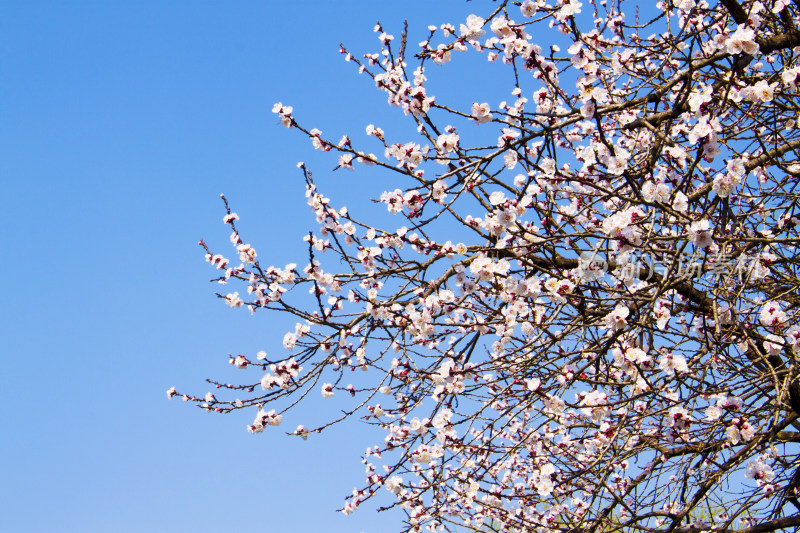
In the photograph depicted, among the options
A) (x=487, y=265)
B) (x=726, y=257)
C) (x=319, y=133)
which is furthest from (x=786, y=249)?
(x=319, y=133)


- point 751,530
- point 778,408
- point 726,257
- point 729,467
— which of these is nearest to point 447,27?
point 726,257

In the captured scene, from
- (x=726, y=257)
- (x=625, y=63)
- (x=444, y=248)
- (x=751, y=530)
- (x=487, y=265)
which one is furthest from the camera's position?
(x=625, y=63)

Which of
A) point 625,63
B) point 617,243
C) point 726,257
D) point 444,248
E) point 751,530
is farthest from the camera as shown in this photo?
point 625,63

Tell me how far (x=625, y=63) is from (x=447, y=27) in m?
1.61

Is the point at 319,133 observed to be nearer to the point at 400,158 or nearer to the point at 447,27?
the point at 400,158

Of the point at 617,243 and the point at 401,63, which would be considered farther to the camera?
the point at 401,63

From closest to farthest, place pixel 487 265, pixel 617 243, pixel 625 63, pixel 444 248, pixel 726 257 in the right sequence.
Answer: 1. pixel 617 243
2. pixel 487 265
3. pixel 726 257
4. pixel 444 248
5. pixel 625 63

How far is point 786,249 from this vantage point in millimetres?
5047

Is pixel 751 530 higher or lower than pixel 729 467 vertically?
lower

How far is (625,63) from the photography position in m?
5.27

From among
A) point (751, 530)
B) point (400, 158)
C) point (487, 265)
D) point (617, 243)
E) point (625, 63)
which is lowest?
point (751, 530)

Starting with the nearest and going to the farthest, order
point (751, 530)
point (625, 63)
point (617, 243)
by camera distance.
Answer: point (617, 243) < point (751, 530) < point (625, 63)

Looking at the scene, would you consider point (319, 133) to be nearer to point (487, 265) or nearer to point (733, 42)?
point (487, 265)

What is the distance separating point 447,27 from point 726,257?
244 centimetres
